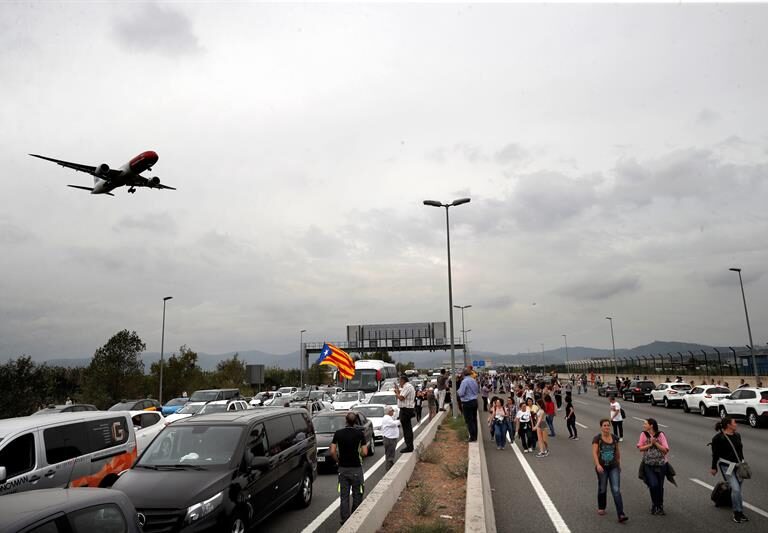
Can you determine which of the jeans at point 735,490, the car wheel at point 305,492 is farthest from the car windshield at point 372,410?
the jeans at point 735,490

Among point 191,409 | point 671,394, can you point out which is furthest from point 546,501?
point 671,394

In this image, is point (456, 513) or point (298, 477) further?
point (298, 477)

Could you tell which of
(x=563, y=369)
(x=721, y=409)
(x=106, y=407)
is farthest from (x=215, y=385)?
(x=563, y=369)

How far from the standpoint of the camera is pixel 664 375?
55219 mm

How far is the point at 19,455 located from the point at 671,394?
112 ft

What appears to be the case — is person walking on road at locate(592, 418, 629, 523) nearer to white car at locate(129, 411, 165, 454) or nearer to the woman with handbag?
the woman with handbag

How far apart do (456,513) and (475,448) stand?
→ 598cm

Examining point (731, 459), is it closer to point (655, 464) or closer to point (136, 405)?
point (655, 464)

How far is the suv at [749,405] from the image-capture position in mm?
22295

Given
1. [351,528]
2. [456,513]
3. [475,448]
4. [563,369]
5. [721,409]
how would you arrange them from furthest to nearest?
1. [563,369]
2. [721,409]
3. [475,448]
4. [456,513]
5. [351,528]

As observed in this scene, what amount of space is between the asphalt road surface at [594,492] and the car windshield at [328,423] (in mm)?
4311

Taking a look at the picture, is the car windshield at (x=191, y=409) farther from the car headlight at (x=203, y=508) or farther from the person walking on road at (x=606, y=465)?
the person walking on road at (x=606, y=465)

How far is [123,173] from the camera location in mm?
17672

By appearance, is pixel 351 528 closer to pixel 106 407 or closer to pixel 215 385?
pixel 106 407
